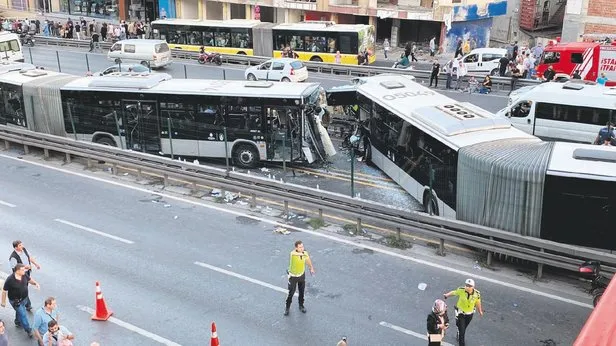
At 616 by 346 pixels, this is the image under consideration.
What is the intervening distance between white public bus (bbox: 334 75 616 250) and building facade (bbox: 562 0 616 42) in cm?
2589

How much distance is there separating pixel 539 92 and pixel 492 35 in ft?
101

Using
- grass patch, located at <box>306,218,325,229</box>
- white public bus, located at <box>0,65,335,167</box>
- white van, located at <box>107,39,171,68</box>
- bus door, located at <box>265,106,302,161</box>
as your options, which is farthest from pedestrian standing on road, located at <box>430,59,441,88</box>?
grass patch, located at <box>306,218,325,229</box>

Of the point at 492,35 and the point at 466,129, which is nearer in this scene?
the point at 466,129

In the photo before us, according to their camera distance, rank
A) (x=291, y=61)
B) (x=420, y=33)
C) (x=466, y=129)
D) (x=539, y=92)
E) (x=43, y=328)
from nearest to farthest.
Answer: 1. (x=43, y=328)
2. (x=466, y=129)
3. (x=539, y=92)
4. (x=291, y=61)
5. (x=420, y=33)

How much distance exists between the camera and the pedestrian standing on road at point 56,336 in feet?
30.8

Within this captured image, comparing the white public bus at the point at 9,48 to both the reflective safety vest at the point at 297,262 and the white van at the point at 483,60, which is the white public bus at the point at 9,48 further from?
the reflective safety vest at the point at 297,262

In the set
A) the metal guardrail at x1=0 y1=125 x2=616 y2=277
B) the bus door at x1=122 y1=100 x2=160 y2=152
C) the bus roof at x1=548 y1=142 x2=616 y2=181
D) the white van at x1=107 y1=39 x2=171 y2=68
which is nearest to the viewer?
the bus roof at x1=548 y1=142 x2=616 y2=181

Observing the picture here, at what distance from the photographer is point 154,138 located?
19938mm

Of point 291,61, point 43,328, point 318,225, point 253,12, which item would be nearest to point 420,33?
point 253,12

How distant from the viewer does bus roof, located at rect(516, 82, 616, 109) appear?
20.2 m

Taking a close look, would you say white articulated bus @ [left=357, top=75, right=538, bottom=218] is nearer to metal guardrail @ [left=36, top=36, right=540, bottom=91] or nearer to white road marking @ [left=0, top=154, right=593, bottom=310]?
white road marking @ [left=0, top=154, right=593, bottom=310]

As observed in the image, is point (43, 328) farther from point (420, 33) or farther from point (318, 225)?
point (420, 33)

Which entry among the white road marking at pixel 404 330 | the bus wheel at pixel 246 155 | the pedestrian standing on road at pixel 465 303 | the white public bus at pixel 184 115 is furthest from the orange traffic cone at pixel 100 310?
the bus wheel at pixel 246 155

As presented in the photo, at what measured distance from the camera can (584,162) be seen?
12.3 metres
